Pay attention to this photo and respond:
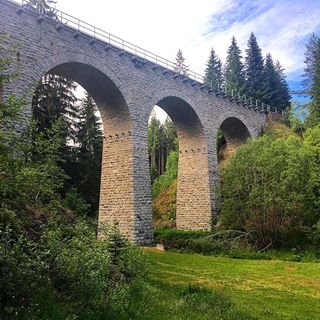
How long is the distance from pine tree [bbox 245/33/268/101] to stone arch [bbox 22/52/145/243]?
30.2 metres

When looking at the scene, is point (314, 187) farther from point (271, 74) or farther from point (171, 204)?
point (271, 74)

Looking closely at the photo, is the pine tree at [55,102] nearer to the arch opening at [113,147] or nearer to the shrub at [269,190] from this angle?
the arch opening at [113,147]

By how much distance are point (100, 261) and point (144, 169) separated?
1580 centimetres

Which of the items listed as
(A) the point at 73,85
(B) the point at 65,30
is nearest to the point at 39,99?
(A) the point at 73,85

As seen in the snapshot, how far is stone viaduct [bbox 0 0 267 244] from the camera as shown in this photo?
19.0 metres

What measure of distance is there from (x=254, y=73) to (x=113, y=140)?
32537mm

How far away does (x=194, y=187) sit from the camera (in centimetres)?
3052

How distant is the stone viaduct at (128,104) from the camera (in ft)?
62.3

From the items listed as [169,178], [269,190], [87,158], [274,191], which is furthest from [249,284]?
[169,178]

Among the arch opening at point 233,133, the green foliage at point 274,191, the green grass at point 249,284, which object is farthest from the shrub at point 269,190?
the arch opening at point 233,133

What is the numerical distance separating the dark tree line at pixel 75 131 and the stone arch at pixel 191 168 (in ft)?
28.7

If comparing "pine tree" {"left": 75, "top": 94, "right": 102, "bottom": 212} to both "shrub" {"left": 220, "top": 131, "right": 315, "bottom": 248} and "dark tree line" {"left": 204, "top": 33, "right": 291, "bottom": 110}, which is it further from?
"dark tree line" {"left": 204, "top": 33, "right": 291, "bottom": 110}

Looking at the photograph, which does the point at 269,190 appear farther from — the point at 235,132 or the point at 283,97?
the point at 283,97

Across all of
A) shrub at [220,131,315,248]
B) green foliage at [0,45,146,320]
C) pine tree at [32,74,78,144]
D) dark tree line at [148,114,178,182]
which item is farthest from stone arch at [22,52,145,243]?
dark tree line at [148,114,178,182]
